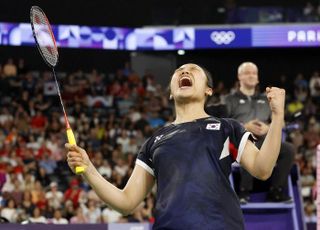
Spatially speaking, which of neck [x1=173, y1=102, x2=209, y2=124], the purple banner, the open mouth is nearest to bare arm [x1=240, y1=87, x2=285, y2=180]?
neck [x1=173, y1=102, x2=209, y2=124]

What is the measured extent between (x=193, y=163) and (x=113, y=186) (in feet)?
1.43

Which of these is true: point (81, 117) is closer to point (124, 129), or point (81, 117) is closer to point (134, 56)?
point (124, 129)

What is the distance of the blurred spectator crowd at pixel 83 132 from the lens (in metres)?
11.6

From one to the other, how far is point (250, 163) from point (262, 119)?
13.1 ft

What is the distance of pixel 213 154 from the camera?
3.38m

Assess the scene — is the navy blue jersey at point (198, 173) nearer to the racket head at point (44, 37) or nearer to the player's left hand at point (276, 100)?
the player's left hand at point (276, 100)

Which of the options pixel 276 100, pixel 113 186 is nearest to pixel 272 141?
pixel 276 100

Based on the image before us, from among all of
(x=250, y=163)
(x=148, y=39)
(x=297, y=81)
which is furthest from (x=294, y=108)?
(x=250, y=163)

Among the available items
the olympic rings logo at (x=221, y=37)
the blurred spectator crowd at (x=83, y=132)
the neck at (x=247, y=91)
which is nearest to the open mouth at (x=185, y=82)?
the neck at (x=247, y=91)

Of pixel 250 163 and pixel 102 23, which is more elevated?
pixel 102 23

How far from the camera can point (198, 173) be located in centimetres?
332

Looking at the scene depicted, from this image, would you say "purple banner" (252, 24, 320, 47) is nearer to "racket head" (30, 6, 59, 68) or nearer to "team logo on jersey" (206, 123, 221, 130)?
"racket head" (30, 6, 59, 68)

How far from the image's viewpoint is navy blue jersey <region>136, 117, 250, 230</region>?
327cm

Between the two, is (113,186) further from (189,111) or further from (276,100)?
(276,100)
